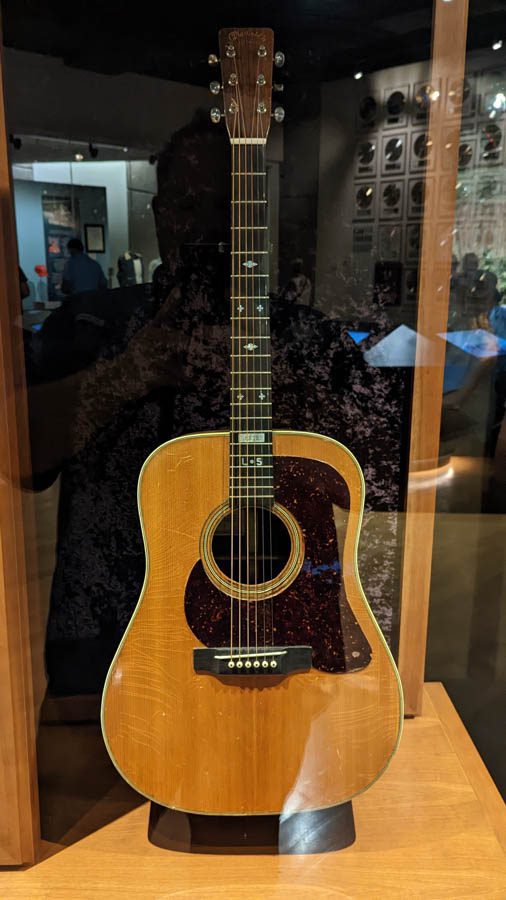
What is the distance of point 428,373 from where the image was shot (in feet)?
4.45

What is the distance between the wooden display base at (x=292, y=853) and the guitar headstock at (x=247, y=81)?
4.04 feet

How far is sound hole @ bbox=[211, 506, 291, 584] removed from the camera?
A: 1154 millimetres

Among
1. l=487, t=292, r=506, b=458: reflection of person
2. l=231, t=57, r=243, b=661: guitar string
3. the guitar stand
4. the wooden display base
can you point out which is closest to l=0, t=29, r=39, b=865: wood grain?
the wooden display base

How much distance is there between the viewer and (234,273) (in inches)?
44.4

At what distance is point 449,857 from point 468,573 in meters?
0.64

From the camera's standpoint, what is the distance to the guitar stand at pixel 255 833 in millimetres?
1200

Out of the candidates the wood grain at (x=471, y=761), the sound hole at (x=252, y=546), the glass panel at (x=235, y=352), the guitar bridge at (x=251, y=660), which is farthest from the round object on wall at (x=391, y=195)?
the wood grain at (x=471, y=761)

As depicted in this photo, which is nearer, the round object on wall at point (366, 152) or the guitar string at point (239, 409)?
the guitar string at point (239, 409)

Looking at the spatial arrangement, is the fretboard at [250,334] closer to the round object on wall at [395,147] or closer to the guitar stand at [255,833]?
the round object on wall at [395,147]

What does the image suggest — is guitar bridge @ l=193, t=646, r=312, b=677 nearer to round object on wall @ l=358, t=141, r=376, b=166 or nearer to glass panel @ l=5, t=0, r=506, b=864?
glass panel @ l=5, t=0, r=506, b=864

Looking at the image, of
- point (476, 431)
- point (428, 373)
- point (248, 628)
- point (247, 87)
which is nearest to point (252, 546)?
point (248, 628)

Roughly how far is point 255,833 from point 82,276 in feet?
3.55

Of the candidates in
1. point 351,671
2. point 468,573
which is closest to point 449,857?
point 351,671

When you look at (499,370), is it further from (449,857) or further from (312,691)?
(449,857)
